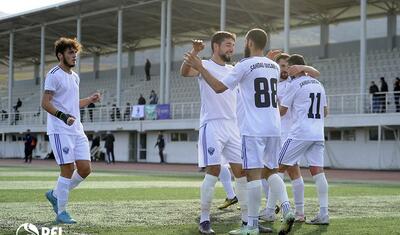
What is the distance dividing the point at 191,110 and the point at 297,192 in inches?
1064

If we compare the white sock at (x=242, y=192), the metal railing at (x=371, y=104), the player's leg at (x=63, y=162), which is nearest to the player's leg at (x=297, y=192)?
the white sock at (x=242, y=192)

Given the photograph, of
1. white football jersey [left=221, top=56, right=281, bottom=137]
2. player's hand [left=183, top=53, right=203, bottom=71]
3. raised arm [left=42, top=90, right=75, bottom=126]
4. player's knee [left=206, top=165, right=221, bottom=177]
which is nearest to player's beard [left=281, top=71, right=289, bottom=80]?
white football jersey [left=221, top=56, right=281, bottom=137]

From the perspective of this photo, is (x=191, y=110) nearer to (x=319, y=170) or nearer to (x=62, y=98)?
(x=319, y=170)

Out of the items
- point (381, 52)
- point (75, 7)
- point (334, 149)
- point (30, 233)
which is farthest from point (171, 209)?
point (75, 7)

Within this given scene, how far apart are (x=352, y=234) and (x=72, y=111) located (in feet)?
12.4

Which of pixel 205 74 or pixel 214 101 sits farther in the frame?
pixel 214 101

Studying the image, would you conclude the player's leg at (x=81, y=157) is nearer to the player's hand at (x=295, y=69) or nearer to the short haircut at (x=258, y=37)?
the short haircut at (x=258, y=37)

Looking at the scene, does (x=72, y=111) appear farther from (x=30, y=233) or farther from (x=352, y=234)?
(x=352, y=234)

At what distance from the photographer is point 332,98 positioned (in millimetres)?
31047

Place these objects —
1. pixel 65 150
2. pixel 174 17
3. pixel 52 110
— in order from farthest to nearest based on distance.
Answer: pixel 174 17
pixel 65 150
pixel 52 110

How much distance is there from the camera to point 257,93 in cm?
657

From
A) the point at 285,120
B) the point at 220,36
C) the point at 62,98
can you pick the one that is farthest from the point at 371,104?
the point at 62,98

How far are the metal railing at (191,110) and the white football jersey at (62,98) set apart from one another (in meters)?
20.3

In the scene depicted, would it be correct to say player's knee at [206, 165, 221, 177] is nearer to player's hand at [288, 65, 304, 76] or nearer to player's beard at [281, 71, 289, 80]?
player's hand at [288, 65, 304, 76]
